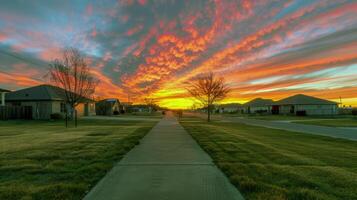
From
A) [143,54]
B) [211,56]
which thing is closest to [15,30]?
[143,54]

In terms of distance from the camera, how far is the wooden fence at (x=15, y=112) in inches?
1041

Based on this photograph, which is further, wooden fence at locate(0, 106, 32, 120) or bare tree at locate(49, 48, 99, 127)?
wooden fence at locate(0, 106, 32, 120)

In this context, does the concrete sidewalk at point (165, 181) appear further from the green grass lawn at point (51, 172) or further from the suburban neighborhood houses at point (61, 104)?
the suburban neighborhood houses at point (61, 104)

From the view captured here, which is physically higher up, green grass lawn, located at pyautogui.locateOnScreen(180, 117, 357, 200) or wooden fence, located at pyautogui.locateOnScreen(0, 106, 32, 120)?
wooden fence, located at pyautogui.locateOnScreen(0, 106, 32, 120)

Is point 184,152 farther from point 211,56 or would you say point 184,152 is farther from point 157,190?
point 211,56

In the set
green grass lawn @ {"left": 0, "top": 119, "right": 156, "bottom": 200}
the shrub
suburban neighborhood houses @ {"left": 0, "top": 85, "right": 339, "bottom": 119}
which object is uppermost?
suburban neighborhood houses @ {"left": 0, "top": 85, "right": 339, "bottom": 119}

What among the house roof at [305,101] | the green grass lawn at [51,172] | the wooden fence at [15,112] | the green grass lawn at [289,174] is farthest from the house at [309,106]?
the green grass lawn at [51,172]

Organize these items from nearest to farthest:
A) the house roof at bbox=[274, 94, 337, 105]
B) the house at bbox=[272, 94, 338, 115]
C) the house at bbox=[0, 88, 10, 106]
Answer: the house at bbox=[0, 88, 10, 106] < the house at bbox=[272, 94, 338, 115] < the house roof at bbox=[274, 94, 337, 105]

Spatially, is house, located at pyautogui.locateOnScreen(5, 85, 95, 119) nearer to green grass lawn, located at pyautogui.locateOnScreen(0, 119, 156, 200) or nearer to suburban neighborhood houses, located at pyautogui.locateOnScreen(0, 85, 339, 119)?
suburban neighborhood houses, located at pyautogui.locateOnScreen(0, 85, 339, 119)

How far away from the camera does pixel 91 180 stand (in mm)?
4734

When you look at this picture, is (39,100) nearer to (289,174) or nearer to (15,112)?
(15,112)

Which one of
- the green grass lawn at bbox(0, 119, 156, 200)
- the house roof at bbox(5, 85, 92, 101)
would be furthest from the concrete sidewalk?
the house roof at bbox(5, 85, 92, 101)

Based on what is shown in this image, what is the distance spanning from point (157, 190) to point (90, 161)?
10.7 feet

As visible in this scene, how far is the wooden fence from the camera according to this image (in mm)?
26448
